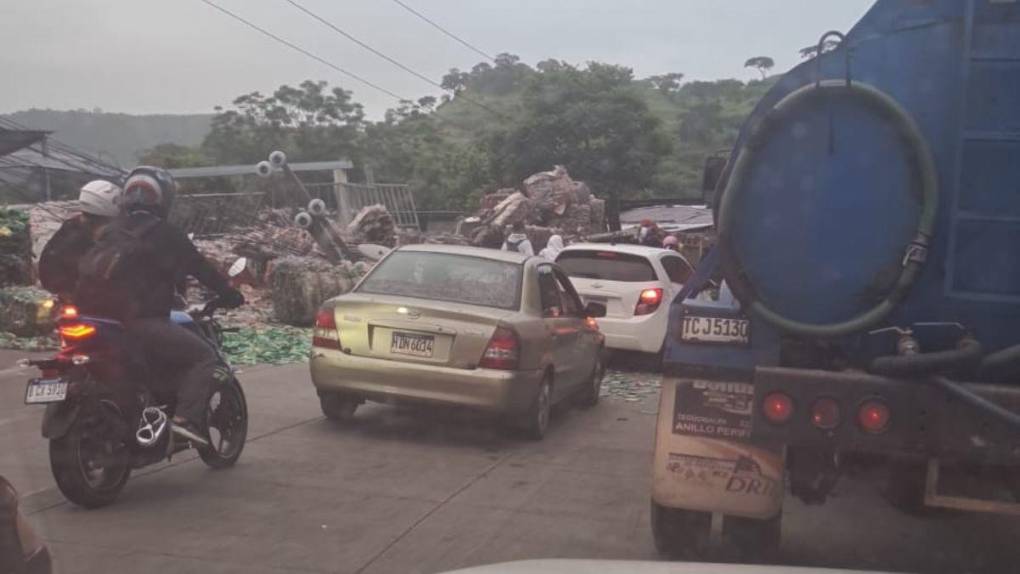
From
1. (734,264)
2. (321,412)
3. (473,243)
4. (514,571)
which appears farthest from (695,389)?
(473,243)

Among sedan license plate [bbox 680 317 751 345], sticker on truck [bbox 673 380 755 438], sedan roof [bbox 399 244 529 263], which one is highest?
sedan roof [bbox 399 244 529 263]

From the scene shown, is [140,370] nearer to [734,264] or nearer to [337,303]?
[337,303]

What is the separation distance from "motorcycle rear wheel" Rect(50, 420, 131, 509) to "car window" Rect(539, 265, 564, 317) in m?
3.98

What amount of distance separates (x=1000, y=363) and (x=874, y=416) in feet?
1.79

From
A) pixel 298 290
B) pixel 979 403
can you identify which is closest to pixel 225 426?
pixel 979 403

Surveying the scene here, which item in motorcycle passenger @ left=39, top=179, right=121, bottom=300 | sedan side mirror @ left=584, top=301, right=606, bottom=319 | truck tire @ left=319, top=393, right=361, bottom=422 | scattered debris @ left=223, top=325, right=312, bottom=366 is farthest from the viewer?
scattered debris @ left=223, top=325, right=312, bottom=366

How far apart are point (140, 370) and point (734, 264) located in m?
3.55

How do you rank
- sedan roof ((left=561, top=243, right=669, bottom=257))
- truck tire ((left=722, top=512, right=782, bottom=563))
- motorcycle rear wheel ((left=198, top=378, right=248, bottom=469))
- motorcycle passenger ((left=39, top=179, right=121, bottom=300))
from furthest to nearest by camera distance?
sedan roof ((left=561, top=243, right=669, bottom=257)) → motorcycle rear wheel ((left=198, top=378, right=248, bottom=469)) → motorcycle passenger ((left=39, top=179, right=121, bottom=300)) → truck tire ((left=722, top=512, right=782, bottom=563))

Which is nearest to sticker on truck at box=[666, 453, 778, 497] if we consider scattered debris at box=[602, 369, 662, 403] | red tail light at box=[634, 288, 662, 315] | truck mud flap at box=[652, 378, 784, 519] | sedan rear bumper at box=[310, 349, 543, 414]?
truck mud flap at box=[652, 378, 784, 519]

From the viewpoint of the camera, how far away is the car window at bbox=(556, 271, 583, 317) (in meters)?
10.1

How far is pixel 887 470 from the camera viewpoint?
548cm

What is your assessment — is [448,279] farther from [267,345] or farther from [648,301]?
[267,345]

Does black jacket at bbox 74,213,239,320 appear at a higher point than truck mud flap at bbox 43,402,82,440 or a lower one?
higher

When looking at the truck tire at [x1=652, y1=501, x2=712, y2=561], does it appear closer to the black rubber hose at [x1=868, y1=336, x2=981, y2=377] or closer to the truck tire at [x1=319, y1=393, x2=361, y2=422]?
the black rubber hose at [x1=868, y1=336, x2=981, y2=377]
